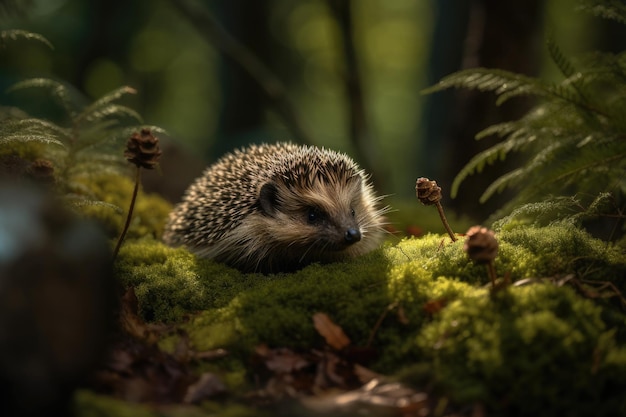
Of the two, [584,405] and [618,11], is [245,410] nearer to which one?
[584,405]

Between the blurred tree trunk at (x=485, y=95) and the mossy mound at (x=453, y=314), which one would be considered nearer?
the mossy mound at (x=453, y=314)

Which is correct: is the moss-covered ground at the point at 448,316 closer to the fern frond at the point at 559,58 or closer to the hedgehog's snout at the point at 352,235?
the hedgehog's snout at the point at 352,235

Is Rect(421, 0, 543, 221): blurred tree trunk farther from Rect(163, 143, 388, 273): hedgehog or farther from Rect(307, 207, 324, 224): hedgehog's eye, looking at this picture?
Rect(307, 207, 324, 224): hedgehog's eye

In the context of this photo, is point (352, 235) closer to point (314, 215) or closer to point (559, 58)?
point (314, 215)

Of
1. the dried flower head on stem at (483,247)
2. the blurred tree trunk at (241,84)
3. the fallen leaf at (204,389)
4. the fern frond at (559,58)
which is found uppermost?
the blurred tree trunk at (241,84)

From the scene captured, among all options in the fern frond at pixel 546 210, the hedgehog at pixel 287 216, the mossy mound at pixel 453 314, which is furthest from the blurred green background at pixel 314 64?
the hedgehog at pixel 287 216

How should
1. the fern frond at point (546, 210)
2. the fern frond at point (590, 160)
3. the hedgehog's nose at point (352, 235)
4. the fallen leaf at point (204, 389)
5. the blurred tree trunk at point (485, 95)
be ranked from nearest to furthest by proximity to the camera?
the fallen leaf at point (204, 389), the fern frond at point (546, 210), the fern frond at point (590, 160), the hedgehog's nose at point (352, 235), the blurred tree trunk at point (485, 95)

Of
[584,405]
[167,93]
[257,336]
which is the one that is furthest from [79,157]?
[167,93]
